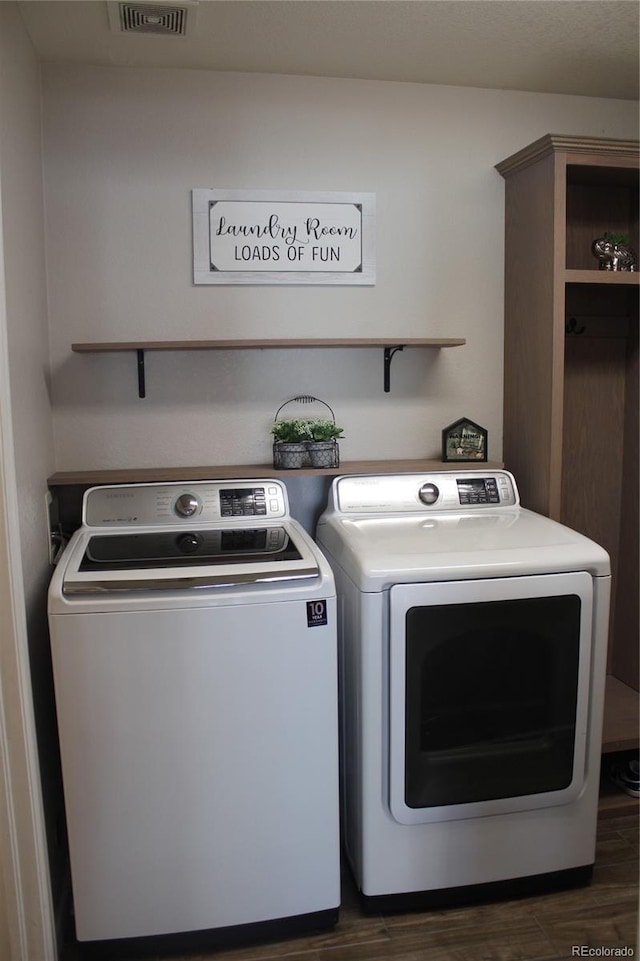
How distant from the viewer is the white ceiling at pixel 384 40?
195cm

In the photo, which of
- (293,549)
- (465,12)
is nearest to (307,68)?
(465,12)

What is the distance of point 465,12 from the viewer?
1978mm

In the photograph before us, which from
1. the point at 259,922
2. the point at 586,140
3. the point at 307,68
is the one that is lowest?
the point at 259,922

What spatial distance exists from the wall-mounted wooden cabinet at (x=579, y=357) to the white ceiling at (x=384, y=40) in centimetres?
28

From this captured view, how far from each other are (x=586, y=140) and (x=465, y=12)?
513 mm

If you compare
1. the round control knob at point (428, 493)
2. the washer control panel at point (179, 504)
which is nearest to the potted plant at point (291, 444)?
the washer control panel at point (179, 504)

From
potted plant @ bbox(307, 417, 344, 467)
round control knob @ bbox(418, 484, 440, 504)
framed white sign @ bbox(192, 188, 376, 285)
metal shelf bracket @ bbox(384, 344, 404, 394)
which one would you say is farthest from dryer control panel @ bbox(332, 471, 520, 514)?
framed white sign @ bbox(192, 188, 376, 285)

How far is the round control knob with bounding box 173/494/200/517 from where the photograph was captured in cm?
215

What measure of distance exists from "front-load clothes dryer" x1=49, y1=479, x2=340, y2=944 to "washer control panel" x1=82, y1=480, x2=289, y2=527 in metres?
0.30

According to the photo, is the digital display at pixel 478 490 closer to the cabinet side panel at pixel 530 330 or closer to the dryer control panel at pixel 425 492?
the dryer control panel at pixel 425 492

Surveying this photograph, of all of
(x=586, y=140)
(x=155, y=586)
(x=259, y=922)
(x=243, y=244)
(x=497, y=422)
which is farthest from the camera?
(x=497, y=422)

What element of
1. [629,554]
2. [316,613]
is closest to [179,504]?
[316,613]

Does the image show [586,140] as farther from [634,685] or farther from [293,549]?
[634,685]

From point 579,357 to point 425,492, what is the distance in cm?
83
